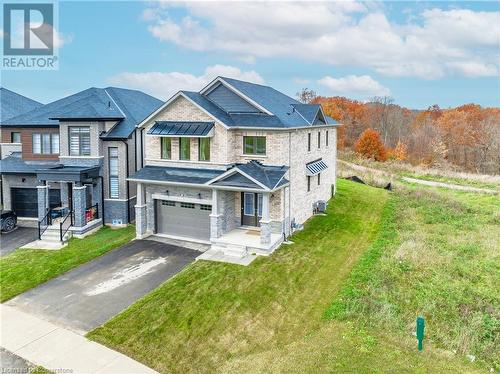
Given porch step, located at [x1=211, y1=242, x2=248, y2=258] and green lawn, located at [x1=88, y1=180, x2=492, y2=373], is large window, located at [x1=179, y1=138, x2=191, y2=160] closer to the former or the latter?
porch step, located at [x1=211, y1=242, x2=248, y2=258]

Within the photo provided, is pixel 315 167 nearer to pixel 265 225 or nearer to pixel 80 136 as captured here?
pixel 265 225

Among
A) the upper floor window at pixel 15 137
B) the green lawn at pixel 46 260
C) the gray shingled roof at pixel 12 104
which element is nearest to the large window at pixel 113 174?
the green lawn at pixel 46 260

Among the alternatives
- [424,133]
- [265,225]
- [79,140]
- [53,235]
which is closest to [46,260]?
[53,235]

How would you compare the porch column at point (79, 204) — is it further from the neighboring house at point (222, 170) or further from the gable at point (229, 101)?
the gable at point (229, 101)

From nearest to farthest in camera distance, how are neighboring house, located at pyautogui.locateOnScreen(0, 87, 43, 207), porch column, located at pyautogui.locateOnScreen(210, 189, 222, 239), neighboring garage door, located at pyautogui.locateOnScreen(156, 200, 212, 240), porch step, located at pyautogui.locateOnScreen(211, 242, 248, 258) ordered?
porch step, located at pyautogui.locateOnScreen(211, 242, 248, 258) → porch column, located at pyautogui.locateOnScreen(210, 189, 222, 239) → neighboring garage door, located at pyautogui.locateOnScreen(156, 200, 212, 240) → neighboring house, located at pyautogui.locateOnScreen(0, 87, 43, 207)

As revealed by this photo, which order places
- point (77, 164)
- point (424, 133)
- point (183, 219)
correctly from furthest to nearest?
point (424, 133) → point (77, 164) → point (183, 219)

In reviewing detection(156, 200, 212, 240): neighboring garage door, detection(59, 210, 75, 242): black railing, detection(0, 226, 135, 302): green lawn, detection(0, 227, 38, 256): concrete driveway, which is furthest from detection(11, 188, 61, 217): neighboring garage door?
detection(156, 200, 212, 240): neighboring garage door
